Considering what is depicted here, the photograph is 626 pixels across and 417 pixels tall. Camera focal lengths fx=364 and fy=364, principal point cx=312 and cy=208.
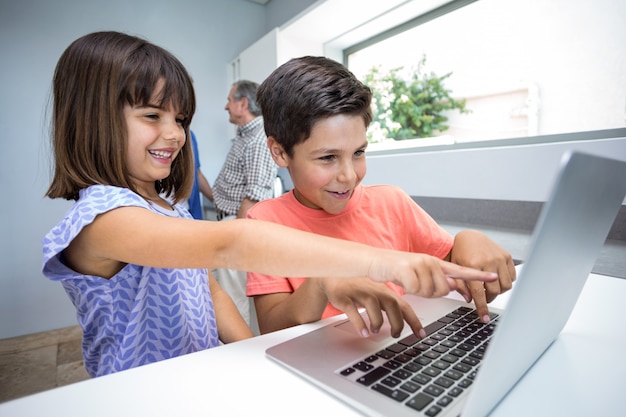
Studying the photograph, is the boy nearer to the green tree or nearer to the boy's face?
the boy's face

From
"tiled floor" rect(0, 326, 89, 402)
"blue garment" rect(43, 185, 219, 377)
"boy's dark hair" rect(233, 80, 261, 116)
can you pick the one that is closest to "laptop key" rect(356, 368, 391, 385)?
"blue garment" rect(43, 185, 219, 377)

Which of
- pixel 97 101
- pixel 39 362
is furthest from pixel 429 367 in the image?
pixel 39 362

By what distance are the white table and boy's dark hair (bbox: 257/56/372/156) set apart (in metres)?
0.47

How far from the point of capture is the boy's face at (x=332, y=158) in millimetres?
748

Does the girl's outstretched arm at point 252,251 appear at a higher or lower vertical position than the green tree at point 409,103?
lower

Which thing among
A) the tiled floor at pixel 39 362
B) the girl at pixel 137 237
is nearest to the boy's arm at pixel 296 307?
the girl at pixel 137 237

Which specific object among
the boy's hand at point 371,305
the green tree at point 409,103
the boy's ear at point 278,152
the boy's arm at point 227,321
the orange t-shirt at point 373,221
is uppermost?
the green tree at point 409,103

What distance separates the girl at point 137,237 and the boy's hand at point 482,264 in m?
0.14

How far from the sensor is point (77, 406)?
339 millimetres

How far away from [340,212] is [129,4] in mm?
2678

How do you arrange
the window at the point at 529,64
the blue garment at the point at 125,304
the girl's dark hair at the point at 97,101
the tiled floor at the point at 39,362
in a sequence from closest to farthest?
the blue garment at the point at 125,304 → the girl's dark hair at the point at 97,101 → the window at the point at 529,64 → the tiled floor at the point at 39,362

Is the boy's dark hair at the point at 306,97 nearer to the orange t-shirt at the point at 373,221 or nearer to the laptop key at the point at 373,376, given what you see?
the orange t-shirt at the point at 373,221

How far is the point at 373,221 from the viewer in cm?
90

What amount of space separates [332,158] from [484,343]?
0.46 metres
